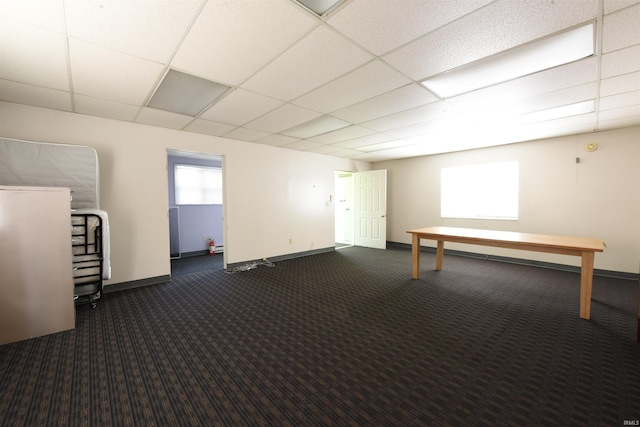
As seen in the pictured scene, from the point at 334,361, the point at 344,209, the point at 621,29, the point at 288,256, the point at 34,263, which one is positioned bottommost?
the point at 334,361

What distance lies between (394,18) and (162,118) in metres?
3.21

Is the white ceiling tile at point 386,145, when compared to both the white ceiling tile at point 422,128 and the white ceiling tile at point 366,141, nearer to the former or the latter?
the white ceiling tile at point 366,141

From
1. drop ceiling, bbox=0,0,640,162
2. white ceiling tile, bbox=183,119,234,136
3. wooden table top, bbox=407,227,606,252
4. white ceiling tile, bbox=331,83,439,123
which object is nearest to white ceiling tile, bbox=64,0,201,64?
drop ceiling, bbox=0,0,640,162

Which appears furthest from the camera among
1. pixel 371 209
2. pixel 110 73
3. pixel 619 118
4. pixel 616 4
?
pixel 371 209

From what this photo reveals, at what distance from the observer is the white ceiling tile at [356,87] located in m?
2.25

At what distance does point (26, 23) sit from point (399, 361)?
3.46 meters

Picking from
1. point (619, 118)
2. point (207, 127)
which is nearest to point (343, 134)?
point (207, 127)

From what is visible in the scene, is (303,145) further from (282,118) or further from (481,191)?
(481,191)

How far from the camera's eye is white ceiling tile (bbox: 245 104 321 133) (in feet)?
10.3

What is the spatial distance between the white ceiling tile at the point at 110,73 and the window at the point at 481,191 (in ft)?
19.1

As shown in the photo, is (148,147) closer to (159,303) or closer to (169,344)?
(159,303)

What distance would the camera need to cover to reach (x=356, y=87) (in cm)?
254

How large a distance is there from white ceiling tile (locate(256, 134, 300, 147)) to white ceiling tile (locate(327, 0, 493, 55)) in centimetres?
277

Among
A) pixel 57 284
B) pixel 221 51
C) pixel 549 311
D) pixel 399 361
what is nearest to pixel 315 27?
pixel 221 51
